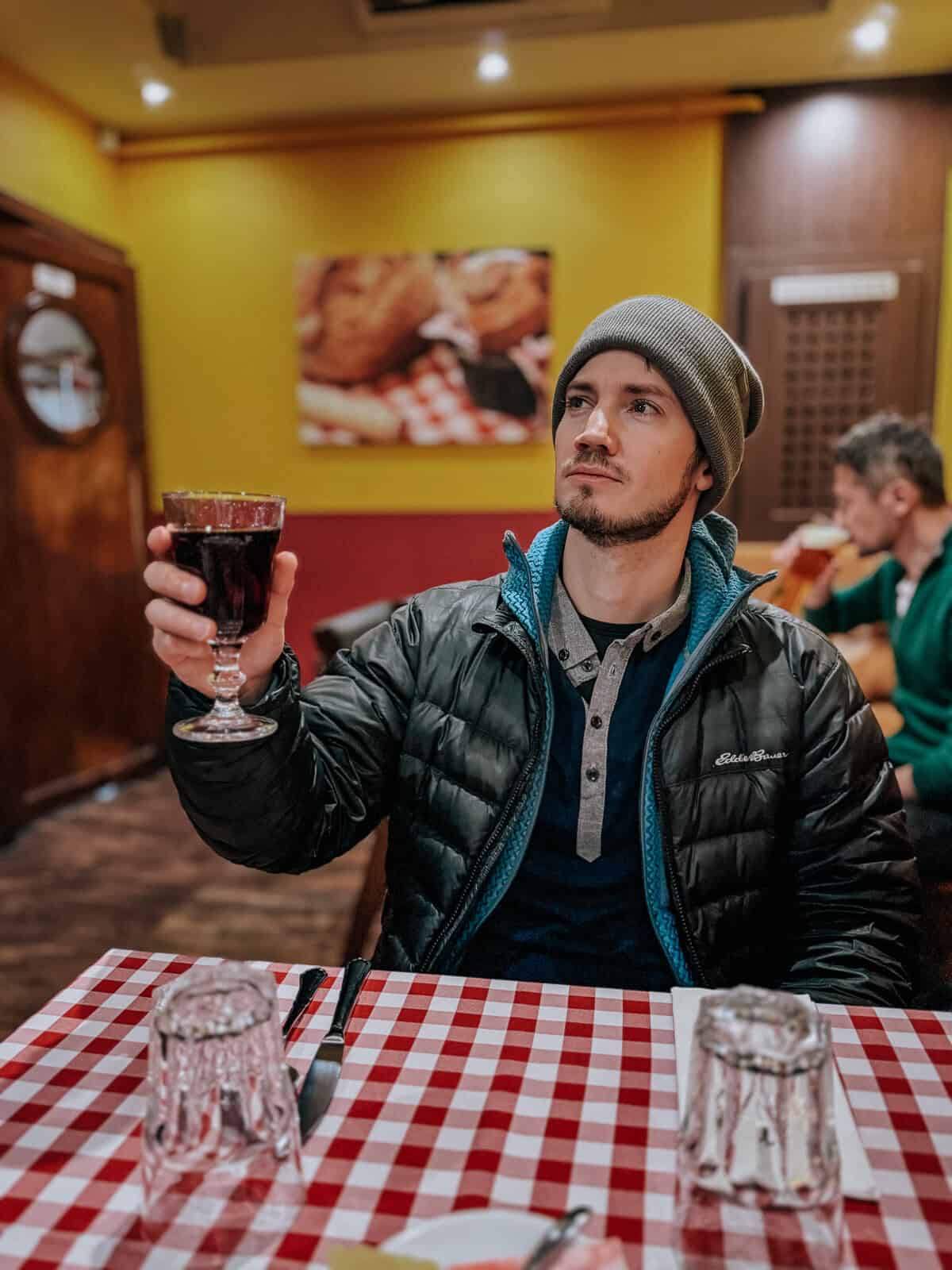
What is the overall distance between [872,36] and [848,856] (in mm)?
3471

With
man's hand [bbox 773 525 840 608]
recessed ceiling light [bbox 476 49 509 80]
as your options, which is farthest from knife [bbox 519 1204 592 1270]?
recessed ceiling light [bbox 476 49 509 80]

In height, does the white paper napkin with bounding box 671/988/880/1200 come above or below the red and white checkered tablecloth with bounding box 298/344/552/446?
below

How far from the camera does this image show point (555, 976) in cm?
128

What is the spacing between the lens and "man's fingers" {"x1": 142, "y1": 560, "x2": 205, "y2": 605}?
0.93 meters

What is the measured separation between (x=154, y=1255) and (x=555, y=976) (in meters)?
0.72

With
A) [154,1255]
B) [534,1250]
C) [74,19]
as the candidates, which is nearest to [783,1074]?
[534,1250]

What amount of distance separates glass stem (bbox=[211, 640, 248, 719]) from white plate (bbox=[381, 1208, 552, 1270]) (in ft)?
1.56

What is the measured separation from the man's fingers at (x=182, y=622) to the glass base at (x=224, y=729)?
0.25 ft

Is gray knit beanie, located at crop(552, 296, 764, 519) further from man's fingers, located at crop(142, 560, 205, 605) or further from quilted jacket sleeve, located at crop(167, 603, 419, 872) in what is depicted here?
man's fingers, located at crop(142, 560, 205, 605)

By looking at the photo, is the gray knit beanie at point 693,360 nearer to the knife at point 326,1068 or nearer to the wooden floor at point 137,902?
the knife at point 326,1068

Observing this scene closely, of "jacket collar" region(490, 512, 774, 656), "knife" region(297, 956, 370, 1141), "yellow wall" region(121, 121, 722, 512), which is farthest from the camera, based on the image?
"yellow wall" region(121, 121, 722, 512)

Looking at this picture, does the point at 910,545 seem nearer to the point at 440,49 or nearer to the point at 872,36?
the point at 872,36

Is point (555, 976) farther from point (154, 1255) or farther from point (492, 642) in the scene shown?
point (154, 1255)

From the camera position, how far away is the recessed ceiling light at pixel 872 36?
3.44 meters
